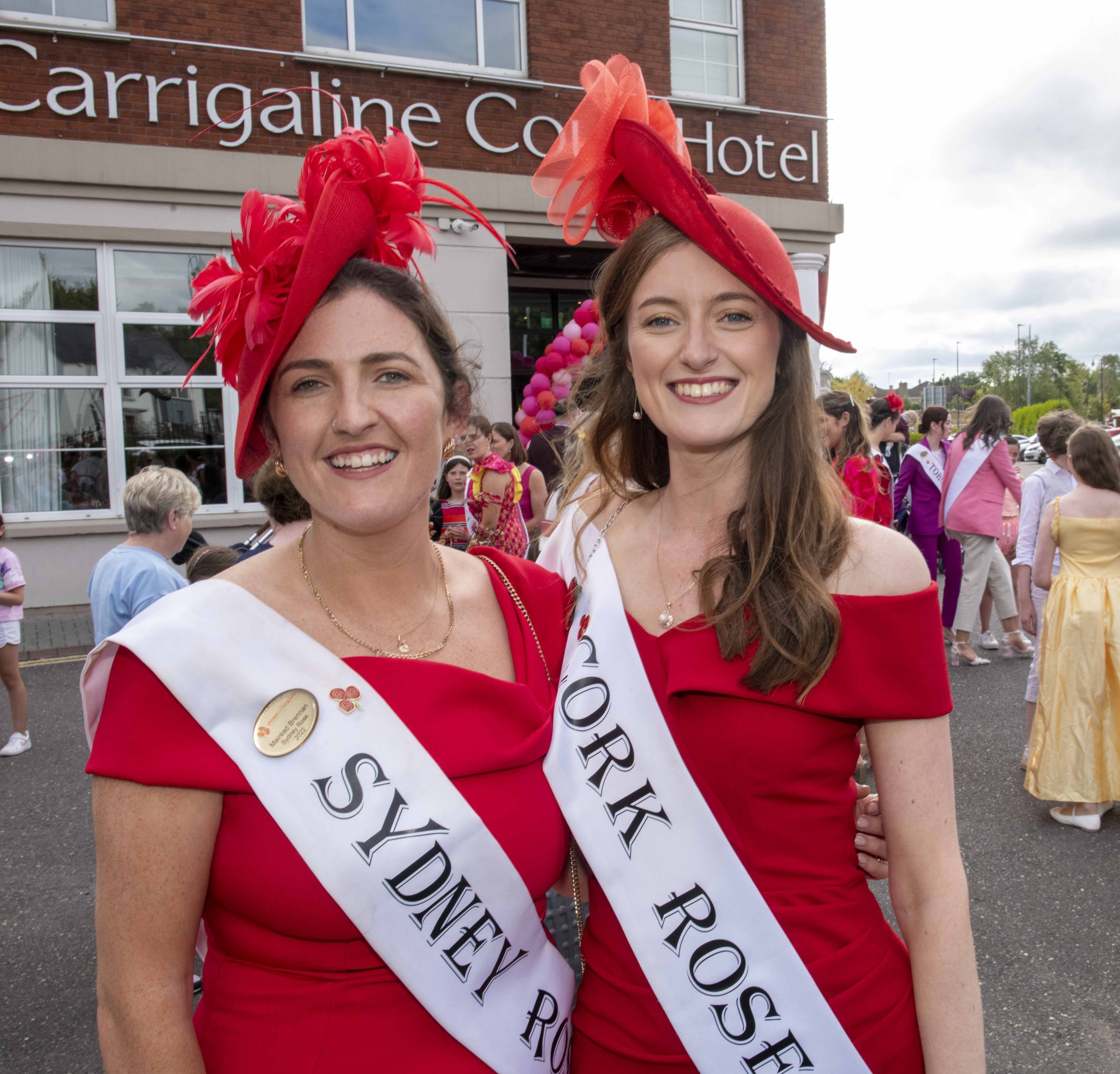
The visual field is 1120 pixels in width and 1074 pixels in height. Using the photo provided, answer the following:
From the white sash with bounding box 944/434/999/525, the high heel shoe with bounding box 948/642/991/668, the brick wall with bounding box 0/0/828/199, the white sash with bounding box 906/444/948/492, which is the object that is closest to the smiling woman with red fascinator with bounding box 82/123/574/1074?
the high heel shoe with bounding box 948/642/991/668

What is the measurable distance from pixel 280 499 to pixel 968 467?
515cm

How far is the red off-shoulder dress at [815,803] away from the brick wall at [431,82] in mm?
7922

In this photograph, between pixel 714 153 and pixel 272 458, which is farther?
pixel 714 153

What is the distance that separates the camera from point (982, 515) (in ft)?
21.5

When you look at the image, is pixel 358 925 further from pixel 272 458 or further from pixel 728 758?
pixel 272 458

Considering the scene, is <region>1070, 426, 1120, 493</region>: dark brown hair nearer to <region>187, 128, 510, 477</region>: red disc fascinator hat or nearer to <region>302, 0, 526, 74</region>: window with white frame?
<region>187, 128, 510, 477</region>: red disc fascinator hat

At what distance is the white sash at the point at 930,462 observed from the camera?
23.1ft

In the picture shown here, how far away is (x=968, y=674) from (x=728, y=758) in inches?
213

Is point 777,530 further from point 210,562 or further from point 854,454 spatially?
point 854,454

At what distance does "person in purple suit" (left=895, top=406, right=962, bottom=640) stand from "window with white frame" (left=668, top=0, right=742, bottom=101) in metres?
5.29

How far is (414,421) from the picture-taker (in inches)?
58.1

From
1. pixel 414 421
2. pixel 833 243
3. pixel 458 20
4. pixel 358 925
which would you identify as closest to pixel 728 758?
pixel 358 925

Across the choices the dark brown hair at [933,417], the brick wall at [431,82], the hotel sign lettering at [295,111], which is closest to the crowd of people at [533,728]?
the dark brown hair at [933,417]

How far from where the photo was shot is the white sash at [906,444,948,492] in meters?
7.03
